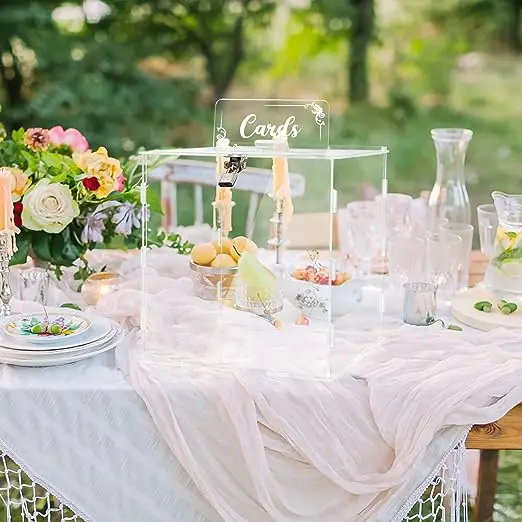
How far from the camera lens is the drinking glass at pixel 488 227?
1.78m

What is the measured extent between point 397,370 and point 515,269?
390mm

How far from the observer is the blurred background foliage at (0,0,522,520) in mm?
5160

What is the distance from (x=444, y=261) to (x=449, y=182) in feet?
0.81

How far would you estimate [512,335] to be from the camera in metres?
1.47

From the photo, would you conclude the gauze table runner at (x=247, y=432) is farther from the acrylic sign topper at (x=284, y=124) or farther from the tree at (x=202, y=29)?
the tree at (x=202, y=29)

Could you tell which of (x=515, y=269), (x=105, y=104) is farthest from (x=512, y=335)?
(x=105, y=104)

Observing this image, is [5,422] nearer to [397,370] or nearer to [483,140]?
[397,370]

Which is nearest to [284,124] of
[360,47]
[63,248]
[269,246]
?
[269,246]

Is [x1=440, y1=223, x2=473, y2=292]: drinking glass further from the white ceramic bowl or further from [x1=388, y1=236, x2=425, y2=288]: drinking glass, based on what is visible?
the white ceramic bowl

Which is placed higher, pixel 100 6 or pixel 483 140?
pixel 100 6

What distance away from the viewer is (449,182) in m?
1.89

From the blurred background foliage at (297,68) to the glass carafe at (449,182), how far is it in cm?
325

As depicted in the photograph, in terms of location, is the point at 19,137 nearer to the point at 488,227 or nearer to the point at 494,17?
the point at 488,227

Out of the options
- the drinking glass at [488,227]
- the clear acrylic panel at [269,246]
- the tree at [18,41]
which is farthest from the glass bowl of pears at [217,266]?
the tree at [18,41]
